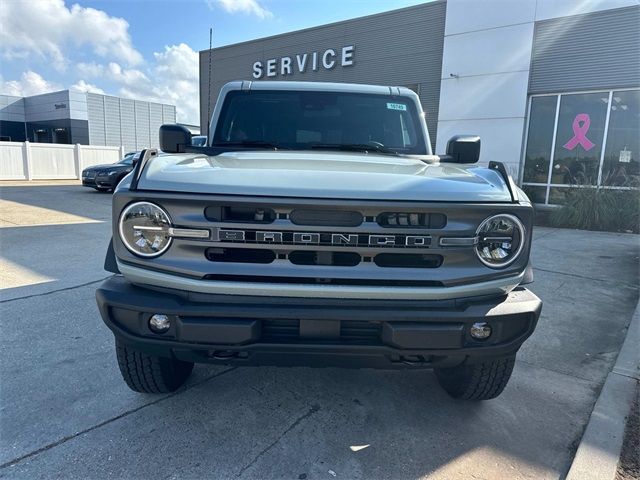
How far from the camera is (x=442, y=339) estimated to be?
1894mm

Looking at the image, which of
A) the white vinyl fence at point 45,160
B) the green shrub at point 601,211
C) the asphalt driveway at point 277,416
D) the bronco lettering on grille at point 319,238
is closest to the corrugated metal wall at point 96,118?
the white vinyl fence at point 45,160

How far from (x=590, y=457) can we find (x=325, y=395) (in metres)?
1.45

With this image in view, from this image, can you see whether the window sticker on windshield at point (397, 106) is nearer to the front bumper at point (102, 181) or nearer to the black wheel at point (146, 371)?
the black wheel at point (146, 371)

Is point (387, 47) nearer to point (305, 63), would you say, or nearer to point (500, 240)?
point (305, 63)

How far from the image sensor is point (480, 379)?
2486 millimetres

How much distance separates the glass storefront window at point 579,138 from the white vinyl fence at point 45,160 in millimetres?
23260

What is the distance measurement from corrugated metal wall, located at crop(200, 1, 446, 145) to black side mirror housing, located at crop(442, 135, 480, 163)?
12.1 m

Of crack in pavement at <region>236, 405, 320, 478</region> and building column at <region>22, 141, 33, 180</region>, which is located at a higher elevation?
building column at <region>22, 141, 33, 180</region>

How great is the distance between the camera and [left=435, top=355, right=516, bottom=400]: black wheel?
2.42 metres

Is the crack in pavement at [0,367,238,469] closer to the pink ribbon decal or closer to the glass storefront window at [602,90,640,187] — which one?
the glass storefront window at [602,90,640,187]

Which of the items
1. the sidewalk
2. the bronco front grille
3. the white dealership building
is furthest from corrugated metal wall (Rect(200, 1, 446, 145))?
the bronco front grille

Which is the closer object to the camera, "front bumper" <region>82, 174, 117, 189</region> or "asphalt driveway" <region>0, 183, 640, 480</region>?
"asphalt driveway" <region>0, 183, 640, 480</region>

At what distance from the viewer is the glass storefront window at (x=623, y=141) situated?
Answer: 11.4 m

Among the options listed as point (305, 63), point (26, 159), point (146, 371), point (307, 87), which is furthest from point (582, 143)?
point (26, 159)
